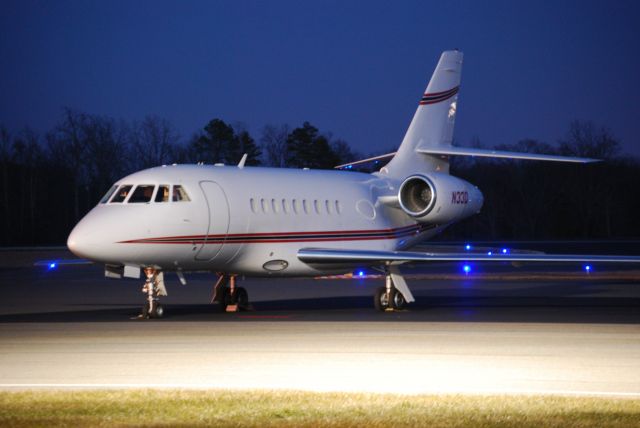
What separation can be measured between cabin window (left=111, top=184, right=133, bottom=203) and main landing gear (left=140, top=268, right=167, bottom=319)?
1.44 m

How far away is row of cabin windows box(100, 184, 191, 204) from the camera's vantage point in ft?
72.6

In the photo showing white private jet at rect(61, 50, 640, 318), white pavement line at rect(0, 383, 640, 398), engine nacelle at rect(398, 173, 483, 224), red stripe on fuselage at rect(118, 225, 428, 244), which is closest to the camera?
white pavement line at rect(0, 383, 640, 398)

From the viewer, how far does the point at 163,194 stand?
2239 cm

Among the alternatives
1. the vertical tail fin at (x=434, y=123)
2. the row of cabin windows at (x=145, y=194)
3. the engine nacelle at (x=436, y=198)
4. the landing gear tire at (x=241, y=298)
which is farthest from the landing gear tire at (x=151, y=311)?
the vertical tail fin at (x=434, y=123)

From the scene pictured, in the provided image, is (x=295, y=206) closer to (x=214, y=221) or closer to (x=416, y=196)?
(x=214, y=221)

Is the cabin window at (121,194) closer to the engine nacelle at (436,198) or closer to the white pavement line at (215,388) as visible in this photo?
the engine nacelle at (436,198)

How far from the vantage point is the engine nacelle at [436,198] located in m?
27.0

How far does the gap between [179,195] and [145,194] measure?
69 cm

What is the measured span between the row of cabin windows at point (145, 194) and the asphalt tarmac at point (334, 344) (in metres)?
2.28

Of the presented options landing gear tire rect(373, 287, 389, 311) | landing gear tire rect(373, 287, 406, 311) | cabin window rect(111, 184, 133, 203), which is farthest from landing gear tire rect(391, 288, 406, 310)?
cabin window rect(111, 184, 133, 203)

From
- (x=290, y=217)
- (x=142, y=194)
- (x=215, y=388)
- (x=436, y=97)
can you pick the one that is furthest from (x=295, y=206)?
(x=215, y=388)

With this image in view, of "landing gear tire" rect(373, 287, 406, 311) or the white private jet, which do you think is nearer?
the white private jet

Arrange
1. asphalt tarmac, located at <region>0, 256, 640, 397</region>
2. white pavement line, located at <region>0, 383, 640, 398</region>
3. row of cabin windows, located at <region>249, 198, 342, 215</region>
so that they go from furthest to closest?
row of cabin windows, located at <region>249, 198, 342, 215</region>, asphalt tarmac, located at <region>0, 256, 640, 397</region>, white pavement line, located at <region>0, 383, 640, 398</region>

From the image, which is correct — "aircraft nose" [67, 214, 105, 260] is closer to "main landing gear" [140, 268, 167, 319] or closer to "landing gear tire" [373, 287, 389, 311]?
"main landing gear" [140, 268, 167, 319]
